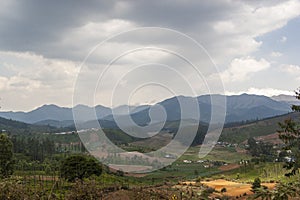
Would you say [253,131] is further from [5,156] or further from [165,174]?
[5,156]

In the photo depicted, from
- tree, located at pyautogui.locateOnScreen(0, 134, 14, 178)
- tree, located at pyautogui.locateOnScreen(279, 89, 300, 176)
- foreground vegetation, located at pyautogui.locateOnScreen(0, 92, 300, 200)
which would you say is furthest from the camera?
tree, located at pyautogui.locateOnScreen(0, 134, 14, 178)

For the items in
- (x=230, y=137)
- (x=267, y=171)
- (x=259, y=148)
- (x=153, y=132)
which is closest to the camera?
(x=153, y=132)

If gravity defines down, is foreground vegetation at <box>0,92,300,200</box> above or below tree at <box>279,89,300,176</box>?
below

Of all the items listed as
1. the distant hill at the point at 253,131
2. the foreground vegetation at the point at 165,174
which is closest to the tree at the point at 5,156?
the foreground vegetation at the point at 165,174

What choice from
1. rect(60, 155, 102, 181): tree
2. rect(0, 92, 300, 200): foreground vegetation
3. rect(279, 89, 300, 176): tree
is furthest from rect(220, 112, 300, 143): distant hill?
rect(279, 89, 300, 176): tree

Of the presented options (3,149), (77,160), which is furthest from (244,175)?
(3,149)

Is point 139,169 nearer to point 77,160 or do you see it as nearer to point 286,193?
point 77,160

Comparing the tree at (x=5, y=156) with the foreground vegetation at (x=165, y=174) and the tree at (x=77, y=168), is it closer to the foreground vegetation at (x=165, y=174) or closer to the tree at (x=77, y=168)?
the foreground vegetation at (x=165, y=174)

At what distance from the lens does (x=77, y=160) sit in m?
47.5

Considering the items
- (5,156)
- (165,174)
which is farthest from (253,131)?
(5,156)

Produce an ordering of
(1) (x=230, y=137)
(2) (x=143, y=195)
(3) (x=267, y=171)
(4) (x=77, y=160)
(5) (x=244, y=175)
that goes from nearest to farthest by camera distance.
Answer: (2) (x=143, y=195) < (4) (x=77, y=160) < (3) (x=267, y=171) < (5) (x=244, y=175) < (1) (x=230, y=137)

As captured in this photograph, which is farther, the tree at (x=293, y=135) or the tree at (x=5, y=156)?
the tree at (x=5, y=156)

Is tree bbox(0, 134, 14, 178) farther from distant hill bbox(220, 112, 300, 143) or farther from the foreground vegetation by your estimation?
distant hill bbox(220, 112, 300, 143)

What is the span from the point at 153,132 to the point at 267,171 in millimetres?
41421
